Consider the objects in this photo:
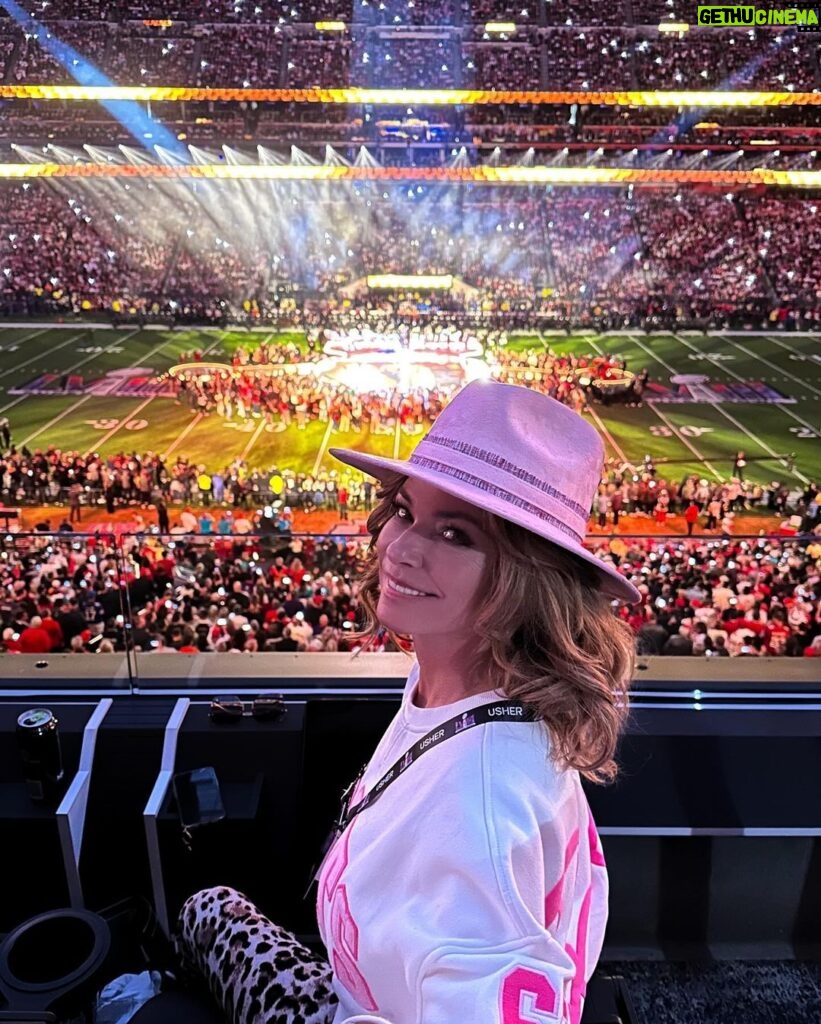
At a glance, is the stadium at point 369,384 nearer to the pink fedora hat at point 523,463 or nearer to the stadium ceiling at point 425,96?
the stadium ceiling at point 425,96

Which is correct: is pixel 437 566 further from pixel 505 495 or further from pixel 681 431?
pixel 681 431

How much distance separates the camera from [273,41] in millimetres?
32219

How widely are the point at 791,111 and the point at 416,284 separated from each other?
16.4 meters

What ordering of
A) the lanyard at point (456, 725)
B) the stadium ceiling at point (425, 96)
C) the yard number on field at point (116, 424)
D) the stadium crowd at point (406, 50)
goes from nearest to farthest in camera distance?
the lanyard at point (456, 725) → the yard number on field at point (116, 424) → the stadium crowd at point (406, 50) → the stadium ceiling at point (425, 96)

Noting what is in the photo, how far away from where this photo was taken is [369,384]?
18.5 meters

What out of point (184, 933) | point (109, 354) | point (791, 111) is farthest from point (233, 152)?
point (184, 933)

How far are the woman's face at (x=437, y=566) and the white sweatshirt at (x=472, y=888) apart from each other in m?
0.15

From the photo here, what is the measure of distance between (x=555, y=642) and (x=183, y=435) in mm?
15680

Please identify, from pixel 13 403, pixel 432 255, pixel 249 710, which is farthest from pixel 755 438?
pixel 432 255

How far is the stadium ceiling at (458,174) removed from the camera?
31234 mm

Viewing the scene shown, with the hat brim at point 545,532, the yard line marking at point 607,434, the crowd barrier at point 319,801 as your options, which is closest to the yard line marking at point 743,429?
the yard line marking at point 607,434

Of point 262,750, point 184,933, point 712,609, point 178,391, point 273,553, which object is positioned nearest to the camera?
point 184,933

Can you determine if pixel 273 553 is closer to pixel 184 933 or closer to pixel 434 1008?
pixel 184 933

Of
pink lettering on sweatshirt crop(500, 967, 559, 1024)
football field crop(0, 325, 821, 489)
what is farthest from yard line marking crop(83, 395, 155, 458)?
pink lettering on sweatshirt crop(500, 967, 559, 1024)
